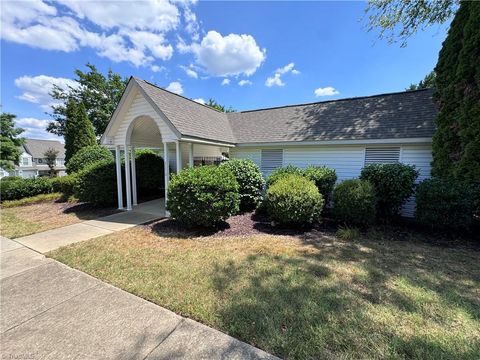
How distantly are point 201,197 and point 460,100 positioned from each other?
7.80m

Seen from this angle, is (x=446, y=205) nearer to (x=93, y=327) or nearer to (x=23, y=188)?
(x=93, y=327)

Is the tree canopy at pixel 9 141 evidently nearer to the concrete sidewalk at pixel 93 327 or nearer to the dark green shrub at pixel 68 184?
the dark green shrub at pixel 68 184

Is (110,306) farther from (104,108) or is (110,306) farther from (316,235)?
(104,108)

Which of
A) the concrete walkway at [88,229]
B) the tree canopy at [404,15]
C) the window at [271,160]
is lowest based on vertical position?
the concrete walkway at [88,229]

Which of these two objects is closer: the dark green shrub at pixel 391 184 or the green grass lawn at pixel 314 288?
the green grass lawn at pixel 314 288

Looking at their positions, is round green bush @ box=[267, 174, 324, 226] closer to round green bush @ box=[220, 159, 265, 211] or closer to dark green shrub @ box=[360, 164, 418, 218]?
round green bush @ box=[220, 159, 265, 211]

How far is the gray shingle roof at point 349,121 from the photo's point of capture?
318 inches

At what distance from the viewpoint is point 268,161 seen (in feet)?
34.5

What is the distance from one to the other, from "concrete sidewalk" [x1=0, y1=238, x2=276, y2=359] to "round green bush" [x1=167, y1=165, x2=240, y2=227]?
9.06ft

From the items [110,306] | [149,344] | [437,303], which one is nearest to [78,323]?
[110,306]

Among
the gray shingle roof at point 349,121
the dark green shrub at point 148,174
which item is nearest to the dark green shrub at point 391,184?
the gray shingle roof at point 349,121

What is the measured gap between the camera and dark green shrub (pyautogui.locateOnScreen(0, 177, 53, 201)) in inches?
446

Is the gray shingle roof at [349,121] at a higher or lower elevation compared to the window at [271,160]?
higher

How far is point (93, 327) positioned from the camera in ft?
8.85
